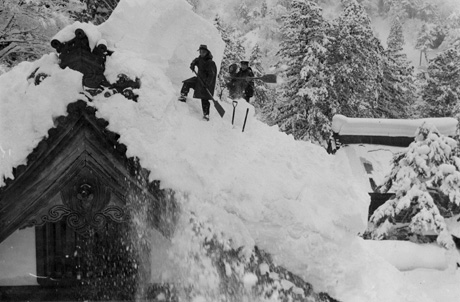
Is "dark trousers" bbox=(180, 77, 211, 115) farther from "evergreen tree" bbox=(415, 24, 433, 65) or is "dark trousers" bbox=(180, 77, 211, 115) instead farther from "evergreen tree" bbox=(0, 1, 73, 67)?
"evergreen tree" bbox=(415, 24, 433, 65)

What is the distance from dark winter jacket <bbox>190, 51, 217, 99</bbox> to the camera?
6.06 meters

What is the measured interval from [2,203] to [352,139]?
1129 cm

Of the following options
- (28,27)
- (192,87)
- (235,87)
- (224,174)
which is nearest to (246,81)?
(235,87)

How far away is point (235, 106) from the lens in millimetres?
6766

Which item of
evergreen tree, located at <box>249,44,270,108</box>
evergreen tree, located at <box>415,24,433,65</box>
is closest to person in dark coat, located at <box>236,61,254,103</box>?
evergreen tree, located at <box>249,44,270,108</box>

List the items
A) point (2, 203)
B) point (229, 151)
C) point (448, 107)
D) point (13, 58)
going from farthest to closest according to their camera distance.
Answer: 1. point (448, 107)
2. point (13, 58)
3. point (229, 151)
4. point (2, 203)

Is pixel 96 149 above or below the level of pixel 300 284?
above

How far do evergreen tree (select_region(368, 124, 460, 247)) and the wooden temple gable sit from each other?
5621 mm

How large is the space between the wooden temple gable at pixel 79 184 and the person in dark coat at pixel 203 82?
1.60 meters

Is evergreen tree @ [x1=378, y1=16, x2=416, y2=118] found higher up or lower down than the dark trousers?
higher up

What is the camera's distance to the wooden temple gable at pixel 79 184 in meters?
4.66

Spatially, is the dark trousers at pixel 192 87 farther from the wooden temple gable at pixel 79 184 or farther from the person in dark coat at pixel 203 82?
the wooden temple gable at pixel 79 184

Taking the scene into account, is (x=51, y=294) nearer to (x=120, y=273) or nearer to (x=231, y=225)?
(x=120, y=273)

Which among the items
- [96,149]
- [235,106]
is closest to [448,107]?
[235,106]
